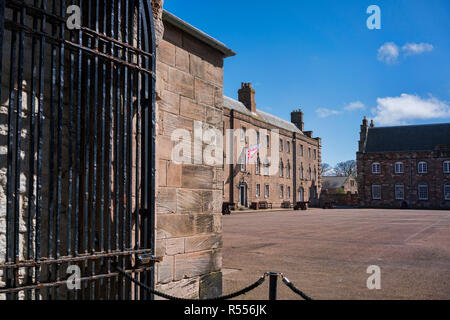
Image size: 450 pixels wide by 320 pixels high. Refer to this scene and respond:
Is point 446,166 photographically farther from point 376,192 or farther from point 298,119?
point 298,119

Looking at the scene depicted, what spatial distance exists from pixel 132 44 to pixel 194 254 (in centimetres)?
258

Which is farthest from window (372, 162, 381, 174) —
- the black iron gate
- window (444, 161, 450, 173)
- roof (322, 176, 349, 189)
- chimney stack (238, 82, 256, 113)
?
the black iron gate

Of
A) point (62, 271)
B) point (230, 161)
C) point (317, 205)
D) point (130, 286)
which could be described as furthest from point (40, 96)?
point (317, 205)

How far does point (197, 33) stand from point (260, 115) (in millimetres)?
39174

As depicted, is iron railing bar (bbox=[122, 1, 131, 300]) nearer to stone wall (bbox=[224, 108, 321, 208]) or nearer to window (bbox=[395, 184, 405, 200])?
stone wall (bbox=[224, 108, 321, 208])

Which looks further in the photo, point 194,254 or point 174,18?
point 194,254

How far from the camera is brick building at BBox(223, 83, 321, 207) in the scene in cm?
3606

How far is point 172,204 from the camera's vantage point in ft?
15.3

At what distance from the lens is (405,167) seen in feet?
172

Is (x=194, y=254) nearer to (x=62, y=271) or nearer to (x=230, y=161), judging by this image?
(x=62, y=271)

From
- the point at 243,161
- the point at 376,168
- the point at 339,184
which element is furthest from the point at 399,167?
the point at 243,161

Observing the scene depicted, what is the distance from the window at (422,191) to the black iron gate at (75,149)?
53.9 meters
